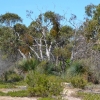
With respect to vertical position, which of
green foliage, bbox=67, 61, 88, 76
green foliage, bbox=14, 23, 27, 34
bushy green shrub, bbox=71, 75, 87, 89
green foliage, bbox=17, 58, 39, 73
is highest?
green foliage, bbox=14, 23, 27, 34

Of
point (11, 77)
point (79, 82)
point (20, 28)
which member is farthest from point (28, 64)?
point (20, 28)

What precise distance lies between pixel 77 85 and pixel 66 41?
2238 centimetres

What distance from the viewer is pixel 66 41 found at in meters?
42.0

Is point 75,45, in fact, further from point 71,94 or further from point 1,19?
point 71,94

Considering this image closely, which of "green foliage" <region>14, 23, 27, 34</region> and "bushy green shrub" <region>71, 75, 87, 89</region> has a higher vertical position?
"green foliage" <region>14, 23, 27, 34</region>

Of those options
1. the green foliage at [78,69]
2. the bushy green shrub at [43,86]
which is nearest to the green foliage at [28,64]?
the green foliage at [78,69]

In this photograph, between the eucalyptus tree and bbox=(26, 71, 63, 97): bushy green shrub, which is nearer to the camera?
bbox=(26, 71, 63, 97): bushy green shrub

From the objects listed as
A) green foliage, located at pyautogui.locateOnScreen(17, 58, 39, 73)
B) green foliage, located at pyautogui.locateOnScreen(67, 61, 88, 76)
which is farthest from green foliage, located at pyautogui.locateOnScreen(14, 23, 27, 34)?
green foliage, located at pyautogui.locateOnScreen(67, 61, 88, 76)

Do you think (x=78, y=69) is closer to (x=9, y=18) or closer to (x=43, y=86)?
(x=43, y=86)

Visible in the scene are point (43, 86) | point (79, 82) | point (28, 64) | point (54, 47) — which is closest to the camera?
point (43, 86)

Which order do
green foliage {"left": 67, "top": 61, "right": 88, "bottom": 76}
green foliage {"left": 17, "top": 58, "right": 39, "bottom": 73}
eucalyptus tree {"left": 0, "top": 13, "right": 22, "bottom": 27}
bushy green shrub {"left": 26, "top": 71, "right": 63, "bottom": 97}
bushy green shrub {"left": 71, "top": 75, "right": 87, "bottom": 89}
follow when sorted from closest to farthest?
1. bushy green shrub {"left": 26, "top": 71, "right": 63, "bottom": 97}
2. bushy green shrub {"left": 71, "top": 75, "right": 87, "bottom": 89}
3. green foliage {"left": 67, "top": 61, "right": 88, "bottom": 76}
4. green foliage {"left": 17, "top": 58, "right": 39, "bottom": 73}
5. eucalyptus tree {"left": 0, "top": 13, "right": 22, "bottom": 27}

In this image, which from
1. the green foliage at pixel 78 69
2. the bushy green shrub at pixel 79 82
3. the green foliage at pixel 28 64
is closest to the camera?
the bushy green shrub at pixel 79 82

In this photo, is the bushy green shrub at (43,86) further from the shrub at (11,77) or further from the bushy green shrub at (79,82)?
the shrub at (11,77)

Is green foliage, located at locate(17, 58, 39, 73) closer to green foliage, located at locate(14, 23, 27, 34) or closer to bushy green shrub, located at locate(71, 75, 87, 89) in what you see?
bushy green shrub, located at locate(71, 75, 87, 89)
